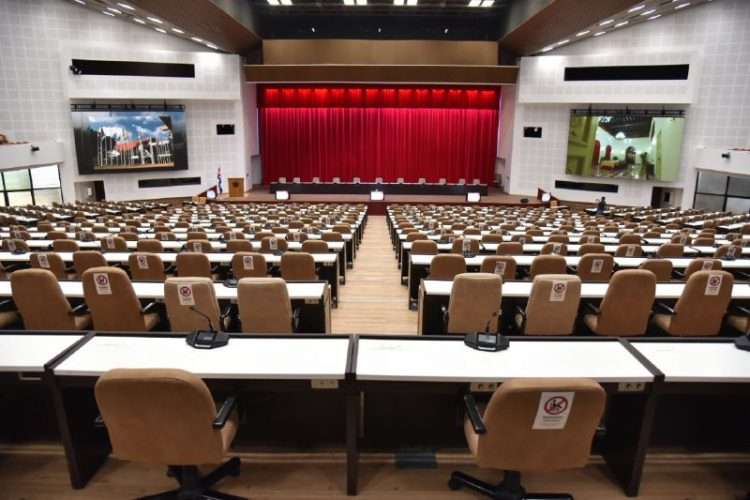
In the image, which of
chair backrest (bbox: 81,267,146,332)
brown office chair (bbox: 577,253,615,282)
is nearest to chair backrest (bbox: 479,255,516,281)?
brown office chair (bbox: 577,253,615,282)

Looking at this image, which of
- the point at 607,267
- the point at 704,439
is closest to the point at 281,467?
the point at 704,439

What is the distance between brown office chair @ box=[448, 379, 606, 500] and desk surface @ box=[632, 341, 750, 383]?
0.63m

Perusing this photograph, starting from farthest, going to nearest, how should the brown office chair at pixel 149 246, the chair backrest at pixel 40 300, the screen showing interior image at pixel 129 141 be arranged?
the screen showing interior image at pixel 129 141
the brown office chair at pixel 149 246
the chair backrest at pixel 40 300

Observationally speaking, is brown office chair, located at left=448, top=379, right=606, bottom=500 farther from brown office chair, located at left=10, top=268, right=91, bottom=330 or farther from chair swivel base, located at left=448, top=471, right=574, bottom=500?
brown office chair, located at left=10, top=268, right=91, bottom=330

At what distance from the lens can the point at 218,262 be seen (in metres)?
6.10

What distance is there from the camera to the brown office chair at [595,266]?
5473 mm

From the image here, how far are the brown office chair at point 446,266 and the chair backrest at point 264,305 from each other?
6.66ft

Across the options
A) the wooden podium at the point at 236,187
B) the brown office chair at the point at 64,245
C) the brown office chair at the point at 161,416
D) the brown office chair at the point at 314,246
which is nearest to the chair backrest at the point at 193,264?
the brown office chair at the point at 314,246

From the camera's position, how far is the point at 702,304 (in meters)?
Answer: 4.14

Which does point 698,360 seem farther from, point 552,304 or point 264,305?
point 264,305

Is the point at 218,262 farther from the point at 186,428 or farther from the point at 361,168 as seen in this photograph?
the point at 361,168

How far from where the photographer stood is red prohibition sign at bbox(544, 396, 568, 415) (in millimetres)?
2115

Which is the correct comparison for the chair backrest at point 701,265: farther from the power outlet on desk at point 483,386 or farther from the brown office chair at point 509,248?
the power outlet on desk at point 483,386

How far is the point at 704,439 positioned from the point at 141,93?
2223 centimetres
